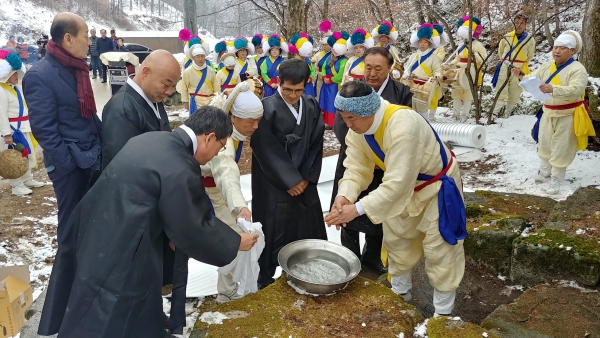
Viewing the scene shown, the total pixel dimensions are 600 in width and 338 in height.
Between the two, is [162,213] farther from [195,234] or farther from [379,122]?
[379,122]

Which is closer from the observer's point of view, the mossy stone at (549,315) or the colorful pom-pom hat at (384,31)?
the mossy stone at (549,315)

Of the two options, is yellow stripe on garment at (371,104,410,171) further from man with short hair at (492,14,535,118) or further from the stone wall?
man with short hair at (492,14,535,118)

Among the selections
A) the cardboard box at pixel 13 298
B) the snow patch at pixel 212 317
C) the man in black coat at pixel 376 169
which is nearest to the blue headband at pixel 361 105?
the man in black coat at pixel 376 169

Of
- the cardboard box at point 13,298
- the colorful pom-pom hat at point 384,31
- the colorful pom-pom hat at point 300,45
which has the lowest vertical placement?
the cardboard box at point 13,298

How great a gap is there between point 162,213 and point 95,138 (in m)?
1.96

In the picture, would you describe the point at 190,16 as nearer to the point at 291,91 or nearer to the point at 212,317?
the point at 291,91

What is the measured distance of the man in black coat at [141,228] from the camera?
2.12 m

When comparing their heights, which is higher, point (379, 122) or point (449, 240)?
point (379, 122)

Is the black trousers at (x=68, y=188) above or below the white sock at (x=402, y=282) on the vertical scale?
above

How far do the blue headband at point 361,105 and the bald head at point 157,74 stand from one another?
119cm

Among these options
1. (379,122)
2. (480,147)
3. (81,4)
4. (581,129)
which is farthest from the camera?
(81,4)

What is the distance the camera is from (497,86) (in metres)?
10.3

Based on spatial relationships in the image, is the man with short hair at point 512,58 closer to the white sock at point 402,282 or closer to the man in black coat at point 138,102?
the white sock at point 402,282

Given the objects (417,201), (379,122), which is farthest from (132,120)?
(417,201)
